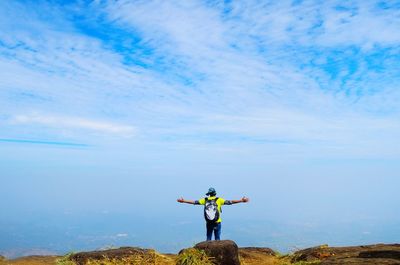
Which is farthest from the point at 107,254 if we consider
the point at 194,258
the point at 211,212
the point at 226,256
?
the point at 211,212

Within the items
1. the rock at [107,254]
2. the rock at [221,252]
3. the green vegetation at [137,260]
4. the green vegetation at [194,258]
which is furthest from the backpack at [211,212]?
the green vegetation at [194,258]

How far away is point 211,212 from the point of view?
18.5 m

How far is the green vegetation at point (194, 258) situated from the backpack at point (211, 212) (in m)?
5.39

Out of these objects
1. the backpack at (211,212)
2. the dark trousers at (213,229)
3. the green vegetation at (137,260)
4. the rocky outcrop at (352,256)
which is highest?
the backpack at (211,212)

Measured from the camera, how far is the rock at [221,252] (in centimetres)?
1300

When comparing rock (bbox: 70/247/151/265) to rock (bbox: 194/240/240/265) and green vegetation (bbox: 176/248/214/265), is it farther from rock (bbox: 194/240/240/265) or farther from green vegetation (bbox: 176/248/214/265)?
rock (bbox: 194/240/240/265)

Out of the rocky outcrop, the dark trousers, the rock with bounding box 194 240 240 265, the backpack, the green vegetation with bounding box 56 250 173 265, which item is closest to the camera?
the rocky outcrop

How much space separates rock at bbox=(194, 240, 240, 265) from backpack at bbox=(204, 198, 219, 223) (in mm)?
5085

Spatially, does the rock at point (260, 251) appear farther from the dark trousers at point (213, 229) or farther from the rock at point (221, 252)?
the rock at point (221, 252)

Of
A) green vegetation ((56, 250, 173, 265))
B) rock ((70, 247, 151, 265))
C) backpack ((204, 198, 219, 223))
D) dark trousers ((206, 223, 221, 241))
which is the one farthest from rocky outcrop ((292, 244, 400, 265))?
rock ((70, 247, 151, 265))

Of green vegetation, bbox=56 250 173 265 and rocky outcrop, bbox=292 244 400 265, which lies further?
green vegetation, bbox=56 250 173 265

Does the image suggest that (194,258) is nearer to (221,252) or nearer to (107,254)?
(221,252)

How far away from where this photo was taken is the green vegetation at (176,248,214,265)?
40.7 feet

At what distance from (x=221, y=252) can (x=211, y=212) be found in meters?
5.47
